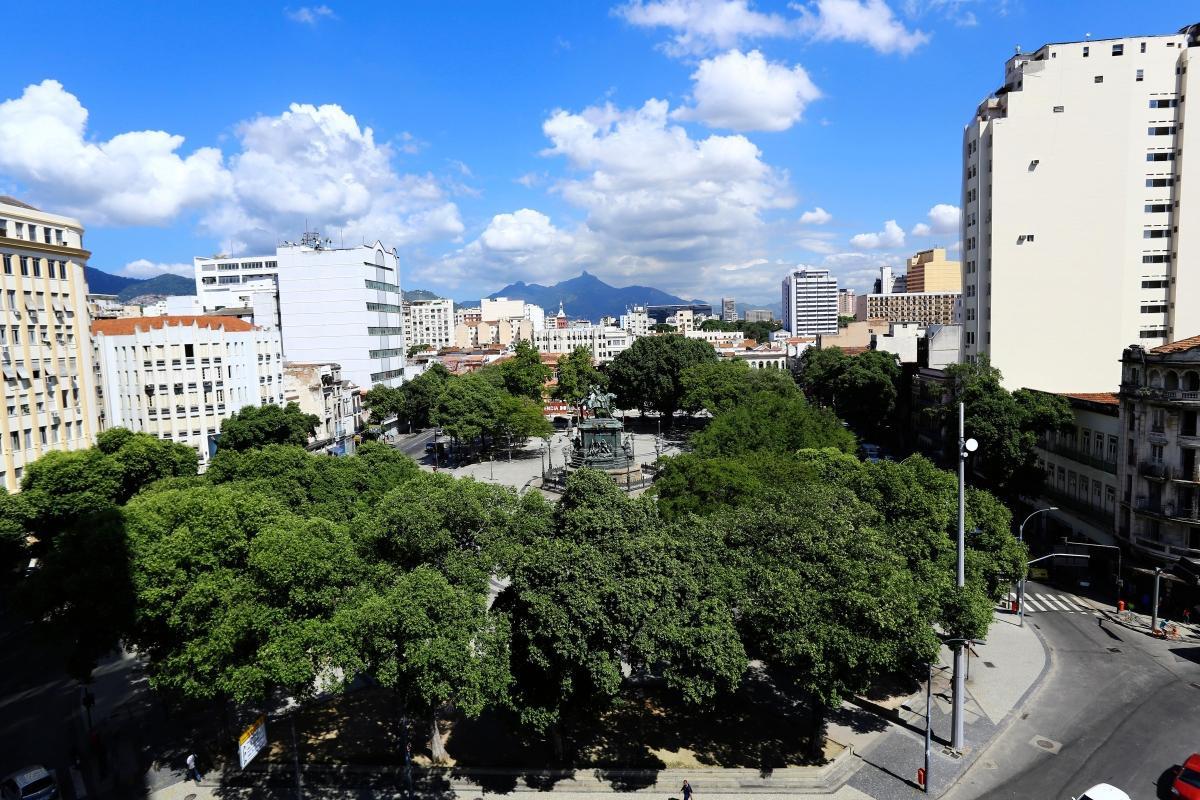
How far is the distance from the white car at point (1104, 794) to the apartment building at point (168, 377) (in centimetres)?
6352

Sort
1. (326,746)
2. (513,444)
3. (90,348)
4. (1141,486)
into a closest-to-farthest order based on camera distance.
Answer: (326,746)
(1141,486)
(90,348)
(513,444)

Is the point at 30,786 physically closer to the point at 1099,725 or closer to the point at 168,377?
the point at 1099,725

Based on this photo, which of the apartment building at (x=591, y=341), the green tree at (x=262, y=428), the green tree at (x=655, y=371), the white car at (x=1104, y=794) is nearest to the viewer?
the white car at (x=1104, y=794)

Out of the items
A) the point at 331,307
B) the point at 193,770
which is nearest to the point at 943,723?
the point at 193,770

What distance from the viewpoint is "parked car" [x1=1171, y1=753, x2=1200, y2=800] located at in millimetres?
21844

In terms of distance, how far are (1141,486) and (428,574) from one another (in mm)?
39543

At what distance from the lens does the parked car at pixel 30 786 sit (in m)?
23.4

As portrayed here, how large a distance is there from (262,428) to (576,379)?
59425 mm

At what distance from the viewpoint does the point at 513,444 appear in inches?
3536

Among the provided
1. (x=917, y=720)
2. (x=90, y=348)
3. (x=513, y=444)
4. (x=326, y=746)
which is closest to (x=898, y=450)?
(x=513, y=444)

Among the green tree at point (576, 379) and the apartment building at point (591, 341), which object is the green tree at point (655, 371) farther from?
the apartment building at point (591, 341)

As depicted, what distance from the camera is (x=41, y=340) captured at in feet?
156

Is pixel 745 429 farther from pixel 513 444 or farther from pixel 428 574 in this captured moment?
pixel 513 444

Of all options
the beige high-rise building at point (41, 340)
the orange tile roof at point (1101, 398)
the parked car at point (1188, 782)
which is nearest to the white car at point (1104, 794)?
the parked car at point (1188, 782)
